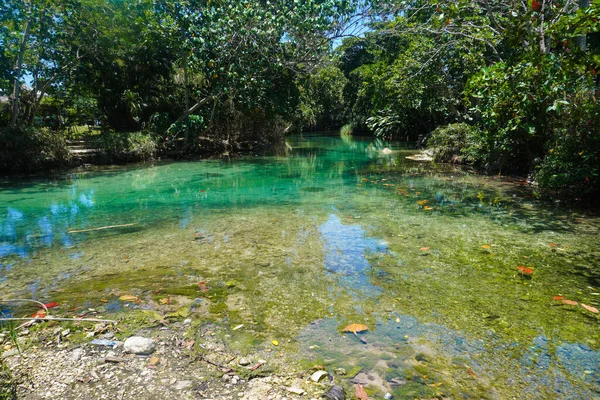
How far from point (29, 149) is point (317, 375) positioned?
1640cm

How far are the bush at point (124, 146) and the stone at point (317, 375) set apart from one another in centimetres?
1743

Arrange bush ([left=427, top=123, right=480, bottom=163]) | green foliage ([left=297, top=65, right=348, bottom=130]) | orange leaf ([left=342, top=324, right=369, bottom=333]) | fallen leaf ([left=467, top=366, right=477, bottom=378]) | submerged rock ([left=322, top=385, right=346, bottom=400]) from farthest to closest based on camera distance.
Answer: green foliage ([left=297, top=65, right=348, bottom=130]) < bush ([left=427, top=123, right=480, bottom=163]) < orange leaf ([left=342, top=324, right=369, bottom=333]) < fallen leaf ([left=467, top=366, right=477, bottom=378]) < submerged rock ([left=322, top=385, right=346, bottom=400])

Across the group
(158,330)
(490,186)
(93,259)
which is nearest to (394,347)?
(158,330)

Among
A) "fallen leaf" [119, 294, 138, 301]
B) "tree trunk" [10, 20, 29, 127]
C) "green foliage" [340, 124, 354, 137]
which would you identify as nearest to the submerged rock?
"fallen leaf" [119, 294, 138, 301]

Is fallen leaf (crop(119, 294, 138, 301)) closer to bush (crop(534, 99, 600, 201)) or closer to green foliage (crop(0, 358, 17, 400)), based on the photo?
green foliage (crop(0, 358, 17, 400))

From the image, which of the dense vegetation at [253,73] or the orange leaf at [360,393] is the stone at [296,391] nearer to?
the orange leaf at [360,393]

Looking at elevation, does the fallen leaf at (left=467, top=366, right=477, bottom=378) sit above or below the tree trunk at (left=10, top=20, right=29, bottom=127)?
below

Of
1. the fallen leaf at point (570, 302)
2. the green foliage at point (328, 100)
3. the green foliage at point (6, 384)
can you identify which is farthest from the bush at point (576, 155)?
the green foliage at point (328, 100)

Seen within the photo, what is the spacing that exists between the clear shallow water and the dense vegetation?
7.57 ft

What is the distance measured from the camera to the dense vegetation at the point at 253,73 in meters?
8.48

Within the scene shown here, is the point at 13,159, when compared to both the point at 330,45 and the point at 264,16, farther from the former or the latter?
the point at 330,45

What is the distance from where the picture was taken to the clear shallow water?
287 centimetres

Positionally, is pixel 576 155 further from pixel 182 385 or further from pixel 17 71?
pixel 17 71

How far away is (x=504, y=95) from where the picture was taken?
954 cm
